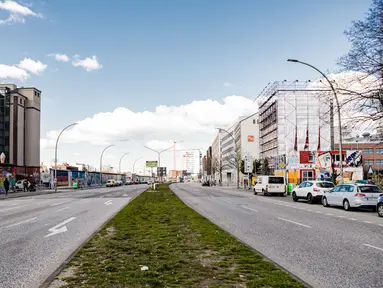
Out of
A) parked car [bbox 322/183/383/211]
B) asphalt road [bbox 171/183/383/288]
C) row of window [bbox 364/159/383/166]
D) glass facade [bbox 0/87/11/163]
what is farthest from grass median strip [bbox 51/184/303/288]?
row of window [bbox 364/159/383/166]

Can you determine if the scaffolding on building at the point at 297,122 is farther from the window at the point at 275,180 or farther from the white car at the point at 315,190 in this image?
the white car at the point at 315,190

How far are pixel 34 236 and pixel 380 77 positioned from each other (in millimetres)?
19554

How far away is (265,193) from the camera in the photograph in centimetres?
4209

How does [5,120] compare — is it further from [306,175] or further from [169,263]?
[169,263]

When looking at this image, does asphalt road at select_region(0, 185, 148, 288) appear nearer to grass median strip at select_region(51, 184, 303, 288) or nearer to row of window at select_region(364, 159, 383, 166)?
grass median strip at select_region(51, 184, 303, 288)

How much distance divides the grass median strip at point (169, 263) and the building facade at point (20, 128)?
7608cm

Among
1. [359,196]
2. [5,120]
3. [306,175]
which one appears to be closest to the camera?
[359,196]

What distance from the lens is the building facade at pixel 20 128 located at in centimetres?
8519

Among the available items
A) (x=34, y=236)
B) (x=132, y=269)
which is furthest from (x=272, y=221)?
(x=132, y=269)

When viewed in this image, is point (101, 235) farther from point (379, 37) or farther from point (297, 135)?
point (297, 135)

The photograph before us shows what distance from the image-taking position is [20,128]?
87.9 meters

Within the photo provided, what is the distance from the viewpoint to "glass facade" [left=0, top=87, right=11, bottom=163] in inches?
3351

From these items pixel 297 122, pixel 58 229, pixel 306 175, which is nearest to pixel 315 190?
pixel 58 229

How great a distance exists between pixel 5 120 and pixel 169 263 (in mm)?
87053
